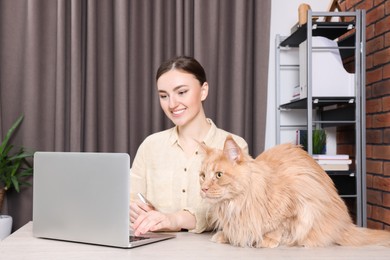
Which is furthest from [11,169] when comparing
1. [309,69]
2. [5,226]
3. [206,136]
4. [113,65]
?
[309,69]

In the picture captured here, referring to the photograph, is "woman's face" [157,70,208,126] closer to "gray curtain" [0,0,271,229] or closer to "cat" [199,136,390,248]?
"cat" [199,136,390,248]

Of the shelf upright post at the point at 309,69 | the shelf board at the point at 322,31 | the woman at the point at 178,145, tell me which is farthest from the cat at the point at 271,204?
the shelf board at the point at 322,31

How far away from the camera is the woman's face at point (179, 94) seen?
5.38 ft

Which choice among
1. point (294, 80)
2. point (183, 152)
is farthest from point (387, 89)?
point (183, 152)

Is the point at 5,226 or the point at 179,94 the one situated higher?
the point at 179,94

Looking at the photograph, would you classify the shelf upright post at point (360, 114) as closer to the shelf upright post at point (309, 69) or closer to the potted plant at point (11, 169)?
the shelf upright post at point (309, 69)

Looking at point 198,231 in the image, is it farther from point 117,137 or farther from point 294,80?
point 294,80

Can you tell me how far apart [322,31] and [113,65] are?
127 cm

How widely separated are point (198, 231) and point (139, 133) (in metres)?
1.37

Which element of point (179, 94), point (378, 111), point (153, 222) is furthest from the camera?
point (378, 111)

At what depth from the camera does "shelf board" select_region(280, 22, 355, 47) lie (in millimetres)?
2318

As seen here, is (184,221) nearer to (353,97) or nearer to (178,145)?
(178,145)

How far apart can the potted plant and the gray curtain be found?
7 cm

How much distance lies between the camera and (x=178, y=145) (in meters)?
1.76
